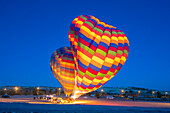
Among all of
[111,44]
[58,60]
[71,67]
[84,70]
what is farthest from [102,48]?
[58,60]

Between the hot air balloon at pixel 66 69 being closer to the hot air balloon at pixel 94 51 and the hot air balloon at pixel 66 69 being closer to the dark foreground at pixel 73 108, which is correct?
the hot air balloon at pixel 94 51

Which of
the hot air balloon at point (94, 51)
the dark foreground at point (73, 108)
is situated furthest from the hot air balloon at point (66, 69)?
the dark foreground at point (73, 108)

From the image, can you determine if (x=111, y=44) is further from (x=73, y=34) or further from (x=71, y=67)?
(x=71, y=67)

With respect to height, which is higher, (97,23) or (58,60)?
(97,23)

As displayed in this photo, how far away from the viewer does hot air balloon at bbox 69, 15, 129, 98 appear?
84.2ft

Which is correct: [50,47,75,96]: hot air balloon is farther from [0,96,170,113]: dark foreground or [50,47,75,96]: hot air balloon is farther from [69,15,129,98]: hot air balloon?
[0,96,170,113]: dark foreground

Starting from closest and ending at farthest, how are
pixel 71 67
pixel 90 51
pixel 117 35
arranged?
1. pixel 90 51
2. pixel 117 35
3. pixel 71 67

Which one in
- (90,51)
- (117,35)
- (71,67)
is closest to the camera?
(90,51)

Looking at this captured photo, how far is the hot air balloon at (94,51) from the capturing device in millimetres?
25656

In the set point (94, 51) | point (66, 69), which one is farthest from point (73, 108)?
point (66, 69)

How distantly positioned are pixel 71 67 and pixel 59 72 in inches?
86.3

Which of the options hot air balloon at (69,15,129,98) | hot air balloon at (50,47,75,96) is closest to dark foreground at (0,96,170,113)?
hot air balloon at (69,15,129,98)

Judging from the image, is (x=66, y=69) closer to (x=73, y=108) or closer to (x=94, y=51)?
(x=94, y=51)

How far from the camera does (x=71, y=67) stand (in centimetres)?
3234
